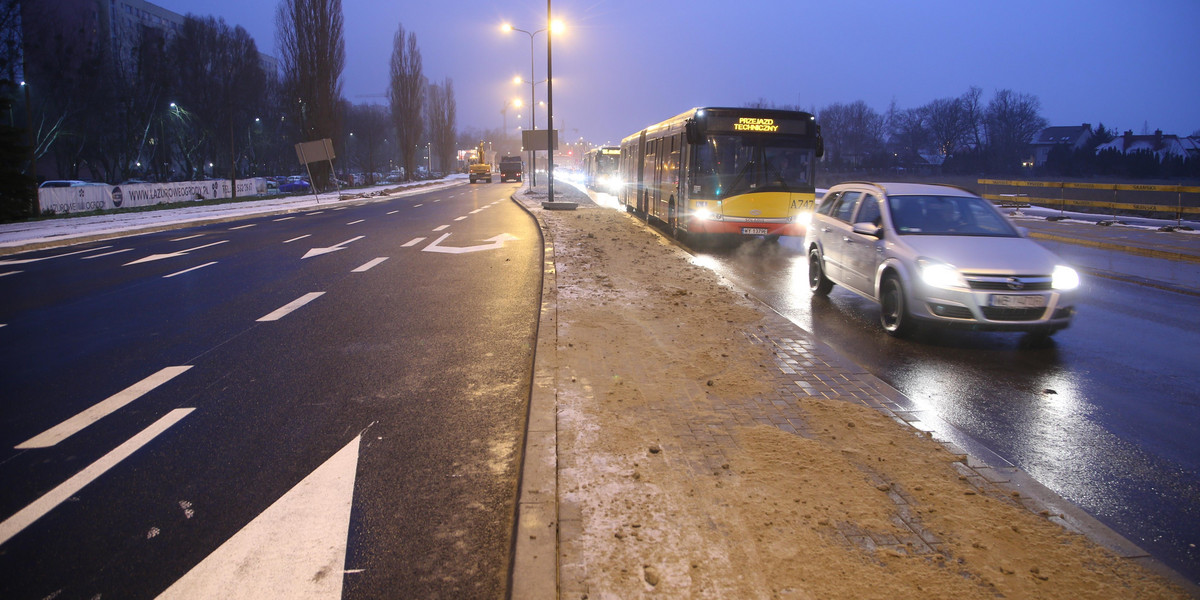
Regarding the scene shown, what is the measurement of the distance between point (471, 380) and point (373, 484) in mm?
2187

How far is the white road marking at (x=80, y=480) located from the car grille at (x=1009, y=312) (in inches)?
286

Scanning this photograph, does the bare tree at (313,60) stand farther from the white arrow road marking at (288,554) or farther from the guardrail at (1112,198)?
the white arrow road marking at (288,554)

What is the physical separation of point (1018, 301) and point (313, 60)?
50.1m

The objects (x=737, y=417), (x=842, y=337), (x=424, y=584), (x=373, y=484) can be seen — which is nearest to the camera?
(x=424, y=584)

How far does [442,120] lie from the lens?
104 m

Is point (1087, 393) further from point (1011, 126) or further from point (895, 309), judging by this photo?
point (1011, 126)

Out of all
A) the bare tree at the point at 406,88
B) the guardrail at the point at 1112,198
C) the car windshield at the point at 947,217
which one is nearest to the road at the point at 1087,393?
the car windshield at the point at 947,217

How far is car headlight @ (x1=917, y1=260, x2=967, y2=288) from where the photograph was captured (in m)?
7.51

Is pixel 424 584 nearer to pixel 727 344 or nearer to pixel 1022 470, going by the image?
pixel 1022 470

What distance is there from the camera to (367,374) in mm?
6504

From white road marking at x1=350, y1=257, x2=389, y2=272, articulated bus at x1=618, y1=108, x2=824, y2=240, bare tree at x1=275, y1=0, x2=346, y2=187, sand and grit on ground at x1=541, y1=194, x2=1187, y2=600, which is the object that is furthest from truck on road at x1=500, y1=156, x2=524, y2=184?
sand and grit on ground at x1=541, y1=194, x2=1187, y2=600

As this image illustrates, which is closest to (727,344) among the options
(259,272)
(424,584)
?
(424,584)

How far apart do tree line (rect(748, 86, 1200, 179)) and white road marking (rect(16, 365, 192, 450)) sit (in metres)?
53.4

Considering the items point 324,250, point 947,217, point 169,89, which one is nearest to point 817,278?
point 947,217
